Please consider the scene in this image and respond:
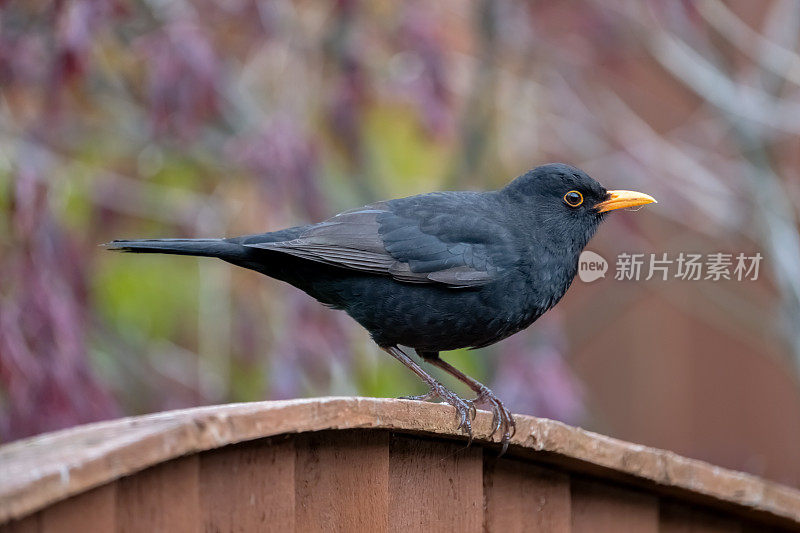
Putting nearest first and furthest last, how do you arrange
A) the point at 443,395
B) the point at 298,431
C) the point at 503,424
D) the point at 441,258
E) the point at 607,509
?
the point at 298,431, the point at 503,424, the point at 607,509, the point at 443,395, the point at 441,258

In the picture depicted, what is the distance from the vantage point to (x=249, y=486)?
1.63 meters

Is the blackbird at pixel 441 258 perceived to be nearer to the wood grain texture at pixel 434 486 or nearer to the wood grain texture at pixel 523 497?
the wood grain texture at pixel 523 497

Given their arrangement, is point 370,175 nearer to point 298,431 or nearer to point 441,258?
point 441,258

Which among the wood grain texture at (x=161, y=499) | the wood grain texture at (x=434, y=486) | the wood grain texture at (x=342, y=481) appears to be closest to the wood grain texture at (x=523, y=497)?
the wood grain texture at (x=434, y=486)

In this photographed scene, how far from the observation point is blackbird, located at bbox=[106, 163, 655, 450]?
2902 mm

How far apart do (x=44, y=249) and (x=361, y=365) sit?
2031mm

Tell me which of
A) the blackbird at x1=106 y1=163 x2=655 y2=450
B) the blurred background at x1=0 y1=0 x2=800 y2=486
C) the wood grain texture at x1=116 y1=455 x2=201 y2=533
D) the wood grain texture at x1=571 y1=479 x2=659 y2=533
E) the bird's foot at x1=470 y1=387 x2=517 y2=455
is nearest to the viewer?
the wood grain texture at x1=116 y1=455 x2=201 y2=533

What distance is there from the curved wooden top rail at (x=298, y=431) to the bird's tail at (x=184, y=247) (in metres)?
1.03

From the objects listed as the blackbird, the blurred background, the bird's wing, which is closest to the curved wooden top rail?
the blackbird

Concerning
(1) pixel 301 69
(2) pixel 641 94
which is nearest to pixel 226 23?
(1) pixel 301 69

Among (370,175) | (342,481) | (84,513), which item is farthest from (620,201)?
(84,513)

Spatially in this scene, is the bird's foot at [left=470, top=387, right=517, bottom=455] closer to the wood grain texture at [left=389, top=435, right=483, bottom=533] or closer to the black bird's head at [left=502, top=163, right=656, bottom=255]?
the wood grain texture at [left=389, top=435, right=483, bottom=533]

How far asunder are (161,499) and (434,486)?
0.64m

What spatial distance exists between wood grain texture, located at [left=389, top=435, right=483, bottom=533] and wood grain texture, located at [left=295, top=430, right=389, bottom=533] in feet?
0.14
